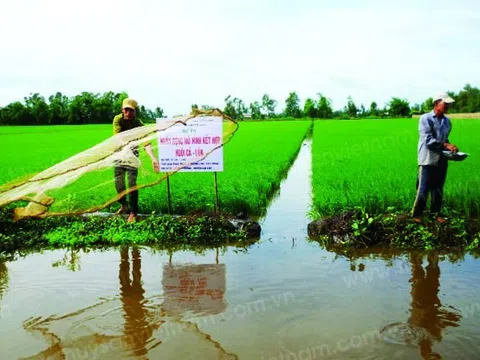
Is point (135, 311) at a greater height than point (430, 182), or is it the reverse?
point (430, 182)

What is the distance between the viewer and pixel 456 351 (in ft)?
10.2

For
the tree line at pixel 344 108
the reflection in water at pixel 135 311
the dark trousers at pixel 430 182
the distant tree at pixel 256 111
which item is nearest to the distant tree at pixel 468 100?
the tree line at pixel 344 108

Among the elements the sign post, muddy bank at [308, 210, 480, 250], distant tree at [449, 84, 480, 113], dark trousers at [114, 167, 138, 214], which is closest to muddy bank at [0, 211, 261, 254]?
dark trousers at [114, 167, 138, 214]

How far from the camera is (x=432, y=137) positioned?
567cm

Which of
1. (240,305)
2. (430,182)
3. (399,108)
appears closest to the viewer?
(240,305)

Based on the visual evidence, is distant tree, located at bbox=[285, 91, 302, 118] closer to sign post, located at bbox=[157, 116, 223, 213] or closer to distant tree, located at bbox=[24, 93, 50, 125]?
distant tree, located at bbox=[24, 93, 50, 125]

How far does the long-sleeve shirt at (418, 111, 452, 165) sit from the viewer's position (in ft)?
18.6

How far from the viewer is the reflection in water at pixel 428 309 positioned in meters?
3.28

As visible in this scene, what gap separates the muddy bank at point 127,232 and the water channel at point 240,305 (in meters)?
0.32

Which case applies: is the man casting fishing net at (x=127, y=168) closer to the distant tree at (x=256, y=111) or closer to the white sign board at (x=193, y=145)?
the white sign board at (x=193, y=145)

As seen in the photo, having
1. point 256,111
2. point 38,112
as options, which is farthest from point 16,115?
point 256,111

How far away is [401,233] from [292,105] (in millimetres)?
96775

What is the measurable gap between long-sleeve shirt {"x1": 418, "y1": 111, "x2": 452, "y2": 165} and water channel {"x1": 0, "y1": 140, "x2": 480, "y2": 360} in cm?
122

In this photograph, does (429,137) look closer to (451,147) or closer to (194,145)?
(451,147)
